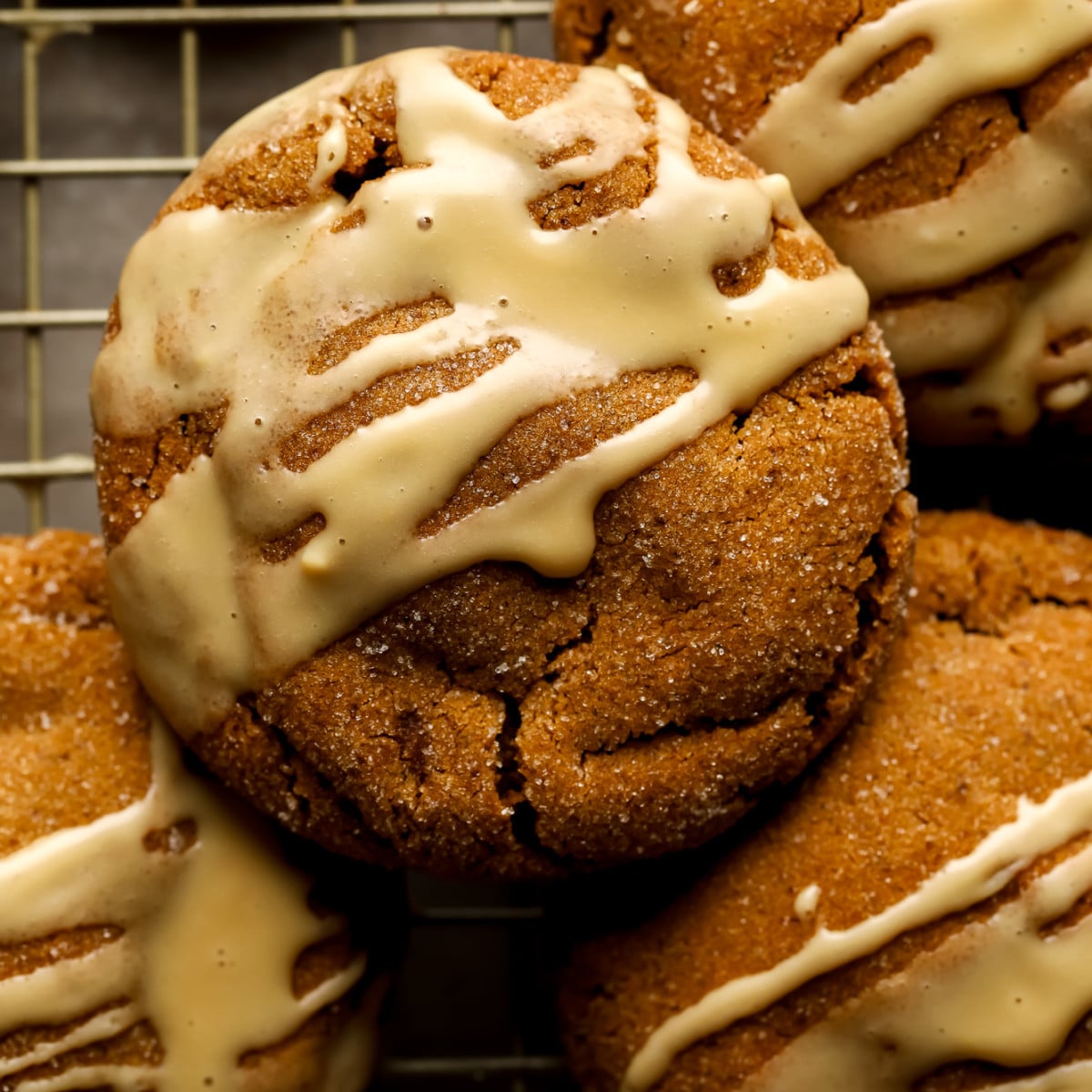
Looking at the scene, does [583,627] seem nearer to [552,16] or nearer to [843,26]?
[843,26]

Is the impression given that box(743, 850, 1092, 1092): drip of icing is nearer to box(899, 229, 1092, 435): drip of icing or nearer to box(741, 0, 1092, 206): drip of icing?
box(899, 229, 1092, 435): drip of icing

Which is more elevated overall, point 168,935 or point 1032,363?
point 1032,363

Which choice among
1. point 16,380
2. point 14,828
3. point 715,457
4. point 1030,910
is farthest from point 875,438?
point 16,380

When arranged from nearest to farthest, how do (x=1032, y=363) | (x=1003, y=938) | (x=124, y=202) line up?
(x=1003, y=938)
(x=1032, y=363)
(x=124, y=202)

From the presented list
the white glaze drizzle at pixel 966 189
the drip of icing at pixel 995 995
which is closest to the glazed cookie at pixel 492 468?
the white glaze drizzle at pixel 966 189

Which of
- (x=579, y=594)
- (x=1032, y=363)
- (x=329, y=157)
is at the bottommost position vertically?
(x=579, y=594)

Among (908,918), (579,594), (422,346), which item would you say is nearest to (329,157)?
(422,346)

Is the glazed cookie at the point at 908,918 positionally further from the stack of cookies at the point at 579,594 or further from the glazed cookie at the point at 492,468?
the glazed cookie at the point at 492,468

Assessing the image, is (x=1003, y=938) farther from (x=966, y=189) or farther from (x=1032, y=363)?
(x=966, y=189)

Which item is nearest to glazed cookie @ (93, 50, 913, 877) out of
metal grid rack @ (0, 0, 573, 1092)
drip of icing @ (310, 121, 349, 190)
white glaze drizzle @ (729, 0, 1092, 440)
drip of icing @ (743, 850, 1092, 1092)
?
drip of icing @ (310, 121, 349, 190)
